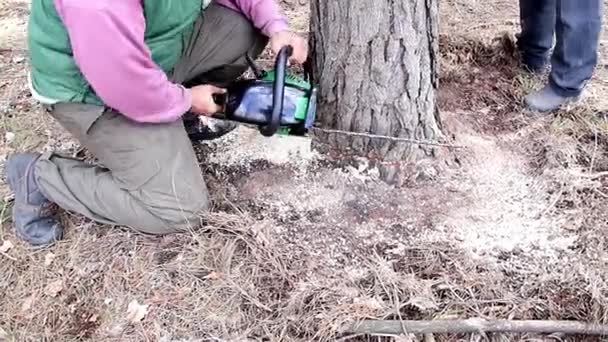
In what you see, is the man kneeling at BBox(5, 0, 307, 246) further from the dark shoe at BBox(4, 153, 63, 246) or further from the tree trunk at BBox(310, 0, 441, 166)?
the tree trunk at BBox(310, 0, 441, 166)

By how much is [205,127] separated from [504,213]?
1072 mm

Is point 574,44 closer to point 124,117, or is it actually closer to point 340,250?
point 340,250

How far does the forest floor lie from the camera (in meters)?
2.04

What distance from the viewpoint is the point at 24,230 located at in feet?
7.54

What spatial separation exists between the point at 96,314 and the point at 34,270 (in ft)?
0.92

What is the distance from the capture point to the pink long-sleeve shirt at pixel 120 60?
1885 millimetres

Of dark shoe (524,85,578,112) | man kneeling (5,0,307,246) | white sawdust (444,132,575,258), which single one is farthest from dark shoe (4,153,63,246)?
dark shoe (524,85,578,112)

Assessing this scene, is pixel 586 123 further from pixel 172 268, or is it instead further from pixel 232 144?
pixel 172 268

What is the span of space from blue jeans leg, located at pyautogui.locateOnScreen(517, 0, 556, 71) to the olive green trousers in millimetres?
1424

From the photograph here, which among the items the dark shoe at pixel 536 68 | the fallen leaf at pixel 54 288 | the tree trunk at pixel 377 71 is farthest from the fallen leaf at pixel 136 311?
the dark shoe at pixel 536 68

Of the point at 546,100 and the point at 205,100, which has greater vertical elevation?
the point at 205,100

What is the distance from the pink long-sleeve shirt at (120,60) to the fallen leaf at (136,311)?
54 cm

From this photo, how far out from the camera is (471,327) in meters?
1.96

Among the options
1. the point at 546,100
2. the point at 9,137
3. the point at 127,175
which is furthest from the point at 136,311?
the point at 546,100
